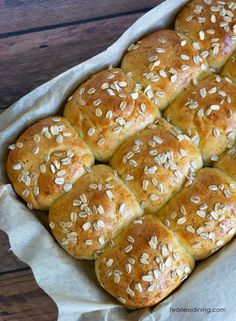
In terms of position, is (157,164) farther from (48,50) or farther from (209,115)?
(48,50)

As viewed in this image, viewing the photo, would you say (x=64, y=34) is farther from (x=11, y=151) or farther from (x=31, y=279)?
(x=31, y=279)

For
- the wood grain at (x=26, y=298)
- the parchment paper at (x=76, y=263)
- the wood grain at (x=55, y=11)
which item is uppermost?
the wood grain at (x=55, y=11)

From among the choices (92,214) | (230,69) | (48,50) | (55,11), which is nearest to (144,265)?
(92,214)

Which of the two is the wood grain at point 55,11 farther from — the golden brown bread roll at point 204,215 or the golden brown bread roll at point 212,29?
the golden brown bread roll at point 204,215

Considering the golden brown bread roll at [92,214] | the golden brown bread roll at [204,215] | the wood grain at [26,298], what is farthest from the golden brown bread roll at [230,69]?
the wood grain at [26,298]

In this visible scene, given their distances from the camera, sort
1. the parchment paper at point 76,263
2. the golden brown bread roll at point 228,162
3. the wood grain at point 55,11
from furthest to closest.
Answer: the wood grain at point 55,11 < the golden brown bread roll at point 228,162 < the parchment paper at point 76,263

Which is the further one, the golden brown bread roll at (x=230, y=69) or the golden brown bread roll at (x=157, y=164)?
the golden brown bread roll at (x=230, y=69)

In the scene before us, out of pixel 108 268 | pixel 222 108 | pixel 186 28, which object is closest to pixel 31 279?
pixel 108 268
